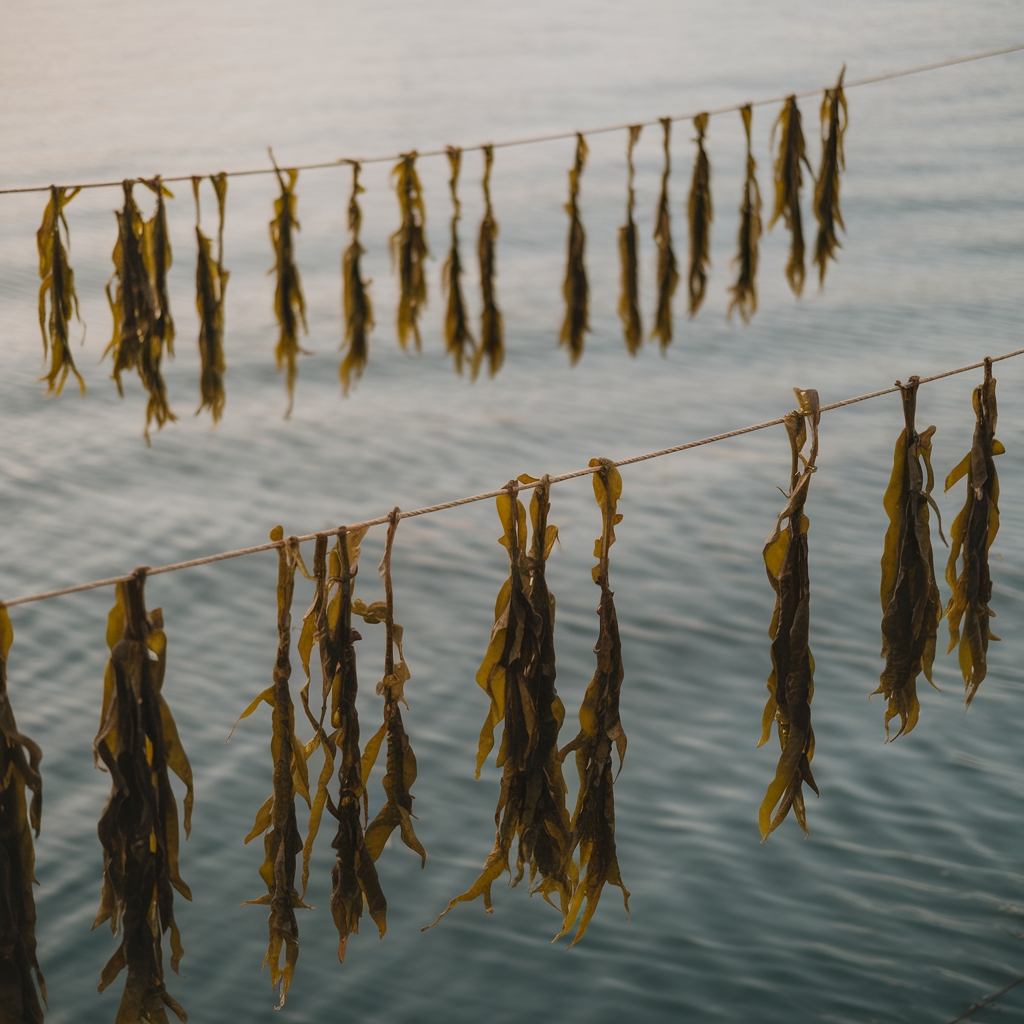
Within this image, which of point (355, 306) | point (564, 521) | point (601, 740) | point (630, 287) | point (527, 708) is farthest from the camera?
point (564, 521)

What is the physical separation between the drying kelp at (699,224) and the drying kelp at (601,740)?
4.75m

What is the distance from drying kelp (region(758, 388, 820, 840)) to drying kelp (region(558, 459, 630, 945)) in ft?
1.62

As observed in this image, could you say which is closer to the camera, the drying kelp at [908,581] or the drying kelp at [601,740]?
the drying kelp at [601,740]

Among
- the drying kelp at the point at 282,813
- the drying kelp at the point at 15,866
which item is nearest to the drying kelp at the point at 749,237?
the drying kelp at the point at 282,813

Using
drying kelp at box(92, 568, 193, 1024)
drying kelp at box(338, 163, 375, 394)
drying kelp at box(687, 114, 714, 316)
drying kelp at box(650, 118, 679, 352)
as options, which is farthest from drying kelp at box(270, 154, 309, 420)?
drying kelp at box(92, 568, 193, 1024)

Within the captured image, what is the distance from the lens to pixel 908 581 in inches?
164

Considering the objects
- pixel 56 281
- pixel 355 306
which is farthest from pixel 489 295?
pixel 56 281

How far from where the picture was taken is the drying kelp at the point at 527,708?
3453 mm

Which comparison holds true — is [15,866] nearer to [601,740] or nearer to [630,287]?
[601,740]

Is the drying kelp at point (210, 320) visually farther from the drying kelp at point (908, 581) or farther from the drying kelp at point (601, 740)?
the drying kelp at point (908, 581)

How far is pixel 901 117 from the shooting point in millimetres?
27000

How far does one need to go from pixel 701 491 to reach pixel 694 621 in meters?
2.62

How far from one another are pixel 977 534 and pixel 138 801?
2.95 meters

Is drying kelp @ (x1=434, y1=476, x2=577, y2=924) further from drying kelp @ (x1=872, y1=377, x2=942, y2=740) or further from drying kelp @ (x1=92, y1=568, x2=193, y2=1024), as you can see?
drying kelp @ (x1=872, y1=377, x2=942, y2=740)
